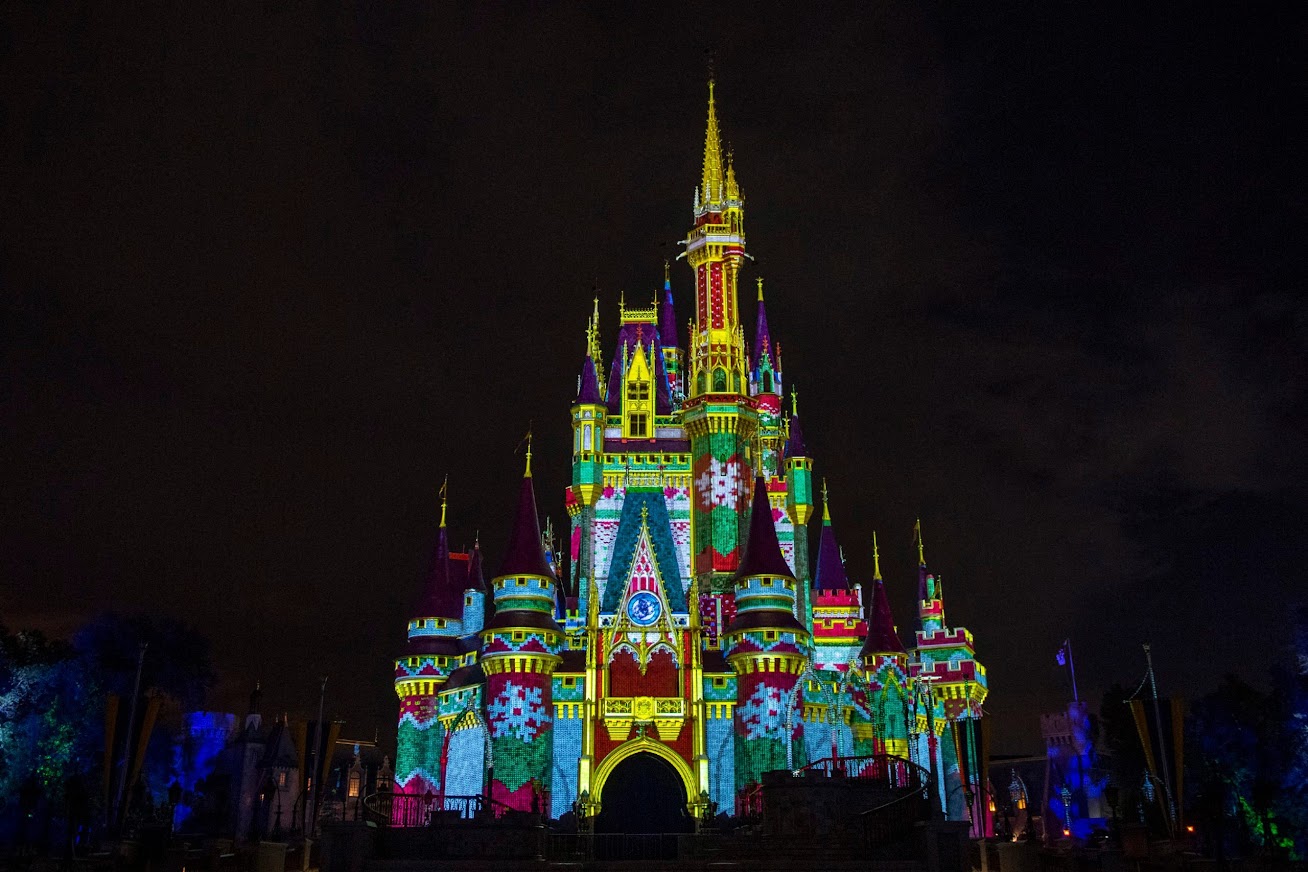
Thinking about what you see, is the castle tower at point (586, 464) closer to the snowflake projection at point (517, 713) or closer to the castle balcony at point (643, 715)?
the castle balcony at point (643, 715)

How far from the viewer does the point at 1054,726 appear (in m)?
75.1

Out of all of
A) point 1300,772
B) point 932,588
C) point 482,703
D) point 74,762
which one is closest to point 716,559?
point 482,703

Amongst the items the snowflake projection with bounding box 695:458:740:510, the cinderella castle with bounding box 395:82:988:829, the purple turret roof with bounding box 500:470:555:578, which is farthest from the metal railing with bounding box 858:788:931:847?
the snowflake projection with bounding box 695:458:740:510

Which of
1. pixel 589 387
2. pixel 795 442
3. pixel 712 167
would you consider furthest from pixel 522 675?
pixel 712 167

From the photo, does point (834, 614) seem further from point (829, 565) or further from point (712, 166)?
point (712, 166)

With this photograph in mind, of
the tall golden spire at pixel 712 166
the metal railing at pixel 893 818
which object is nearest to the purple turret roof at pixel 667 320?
the tall golden spire at pixel 712 166

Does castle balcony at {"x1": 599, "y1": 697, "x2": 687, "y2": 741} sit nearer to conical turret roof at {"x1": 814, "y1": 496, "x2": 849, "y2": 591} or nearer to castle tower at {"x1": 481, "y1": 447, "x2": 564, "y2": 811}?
castle tower at {"x1": 481, "y1": 447, "x2": 564, "y2": 811}

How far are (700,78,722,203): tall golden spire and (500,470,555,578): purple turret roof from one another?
1969 cm

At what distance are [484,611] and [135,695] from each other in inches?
860

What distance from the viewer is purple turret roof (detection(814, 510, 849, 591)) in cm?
5806

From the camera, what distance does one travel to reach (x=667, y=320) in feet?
213

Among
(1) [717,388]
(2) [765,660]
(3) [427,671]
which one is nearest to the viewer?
(2) [765,660]

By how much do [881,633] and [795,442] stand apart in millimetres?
12260

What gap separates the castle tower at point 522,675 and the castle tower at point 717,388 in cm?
830
